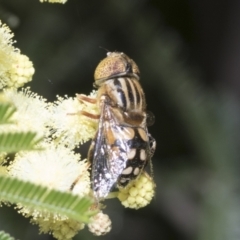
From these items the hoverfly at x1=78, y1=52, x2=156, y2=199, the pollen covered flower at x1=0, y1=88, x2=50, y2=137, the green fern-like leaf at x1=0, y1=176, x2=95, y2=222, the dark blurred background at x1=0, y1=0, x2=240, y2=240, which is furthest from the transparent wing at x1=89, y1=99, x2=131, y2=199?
the green fern-like leaf at x1=0, y1=176, x2=95, y2=222

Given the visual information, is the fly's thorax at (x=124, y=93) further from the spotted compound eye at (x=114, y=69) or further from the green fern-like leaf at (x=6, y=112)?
the green fern-like leaf at (x=6, y=112)

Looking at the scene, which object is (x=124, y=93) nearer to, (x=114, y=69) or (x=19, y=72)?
(x=114, y=69)

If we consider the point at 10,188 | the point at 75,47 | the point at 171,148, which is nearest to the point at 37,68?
the point at 75,47

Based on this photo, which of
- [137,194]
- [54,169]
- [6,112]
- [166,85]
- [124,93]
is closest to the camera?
[6,112]

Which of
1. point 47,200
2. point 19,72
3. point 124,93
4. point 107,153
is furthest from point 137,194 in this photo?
point 47,200

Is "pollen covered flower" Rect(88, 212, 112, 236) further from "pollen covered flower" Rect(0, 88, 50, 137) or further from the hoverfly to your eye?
"pollen covered flower" Rect(0, 88, 50, 137)

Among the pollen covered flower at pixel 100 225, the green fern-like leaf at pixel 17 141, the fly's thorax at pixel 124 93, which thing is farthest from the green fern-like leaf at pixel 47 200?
the fly's thorax at pixel 124 93
